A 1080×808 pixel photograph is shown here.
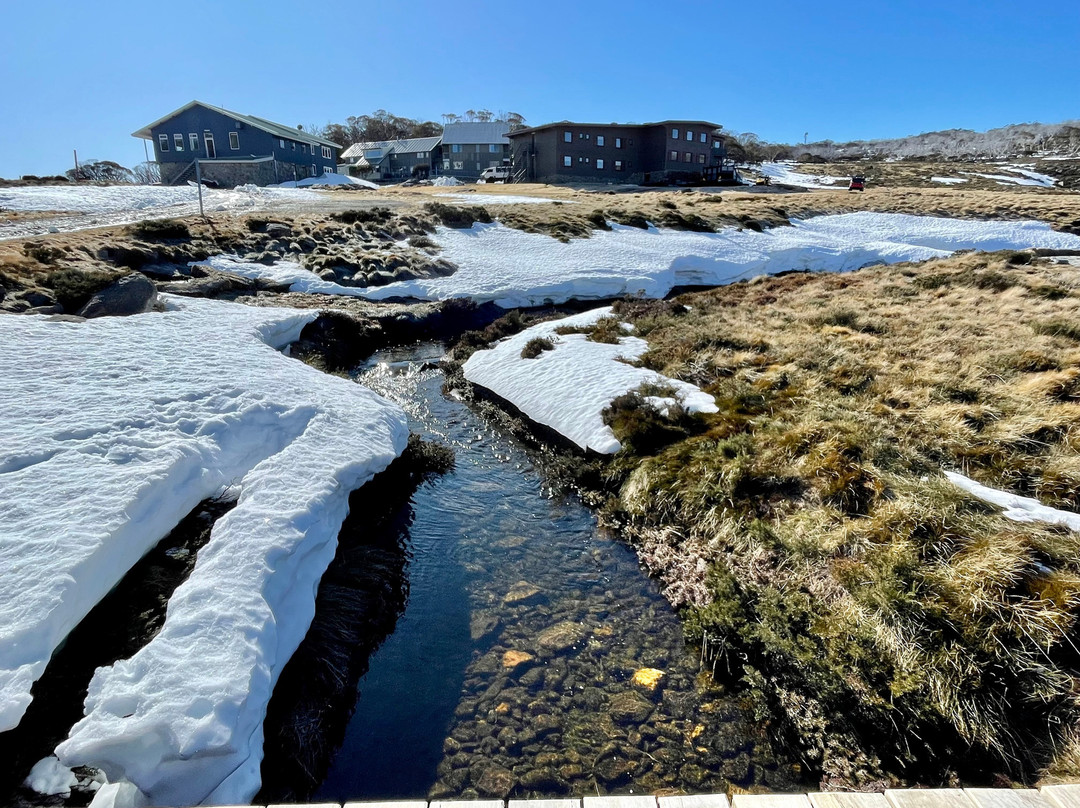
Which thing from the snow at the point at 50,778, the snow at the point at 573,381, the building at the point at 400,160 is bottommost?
the snow at the point at 50,778

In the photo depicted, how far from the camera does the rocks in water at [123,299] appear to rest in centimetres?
1312

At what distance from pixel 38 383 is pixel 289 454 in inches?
158

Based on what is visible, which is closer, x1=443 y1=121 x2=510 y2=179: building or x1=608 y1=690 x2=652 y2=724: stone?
x1=608 y1=690 x2=652 y2=724: stone

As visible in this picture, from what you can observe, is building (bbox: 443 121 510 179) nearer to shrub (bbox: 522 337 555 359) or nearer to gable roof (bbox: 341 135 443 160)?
gable roof (bbox: 341 135 443 160)

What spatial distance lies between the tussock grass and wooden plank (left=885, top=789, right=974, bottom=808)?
1.82 metres

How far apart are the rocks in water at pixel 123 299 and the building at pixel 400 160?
235 feet

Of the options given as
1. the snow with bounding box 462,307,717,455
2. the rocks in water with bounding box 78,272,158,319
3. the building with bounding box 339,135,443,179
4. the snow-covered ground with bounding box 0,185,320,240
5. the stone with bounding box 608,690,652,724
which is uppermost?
the building with bounding box 339,135,443,179

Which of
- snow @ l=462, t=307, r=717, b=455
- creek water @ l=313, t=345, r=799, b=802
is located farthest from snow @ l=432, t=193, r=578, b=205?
creek water @ l=313, t=345, r=799, b=802

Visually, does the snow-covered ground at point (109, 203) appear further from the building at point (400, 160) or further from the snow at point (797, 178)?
the snow at point (797, 178)

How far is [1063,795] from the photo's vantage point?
3.15 m

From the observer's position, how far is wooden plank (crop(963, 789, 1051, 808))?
3117 mm

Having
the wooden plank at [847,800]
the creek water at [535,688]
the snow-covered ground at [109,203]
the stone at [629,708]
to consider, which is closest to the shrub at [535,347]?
the creek water at [535,688]

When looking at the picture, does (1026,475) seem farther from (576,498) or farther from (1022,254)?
(1022,254)

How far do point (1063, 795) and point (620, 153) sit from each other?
7176 centimetres
